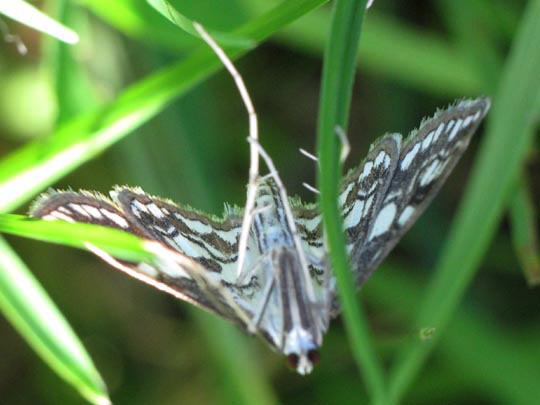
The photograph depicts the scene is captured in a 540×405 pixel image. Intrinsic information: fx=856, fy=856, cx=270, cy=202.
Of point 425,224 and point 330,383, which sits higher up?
point 425,224

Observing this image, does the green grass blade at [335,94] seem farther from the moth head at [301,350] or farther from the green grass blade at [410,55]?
the green grass blade at [410,55]

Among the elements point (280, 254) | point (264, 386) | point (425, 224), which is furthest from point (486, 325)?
point (280, 254)

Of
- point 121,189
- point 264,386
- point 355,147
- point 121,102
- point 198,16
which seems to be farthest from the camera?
point 355,147

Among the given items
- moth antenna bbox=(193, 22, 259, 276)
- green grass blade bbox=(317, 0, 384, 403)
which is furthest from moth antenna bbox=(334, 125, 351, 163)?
moth antenna bbox=(193, 22, 259, 276)

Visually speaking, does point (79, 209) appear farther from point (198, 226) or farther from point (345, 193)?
point (345, 193)

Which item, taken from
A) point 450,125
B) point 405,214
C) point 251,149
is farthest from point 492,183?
point 251,149

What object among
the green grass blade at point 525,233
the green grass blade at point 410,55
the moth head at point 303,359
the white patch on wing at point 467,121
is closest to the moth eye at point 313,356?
the moth head at point 303,359

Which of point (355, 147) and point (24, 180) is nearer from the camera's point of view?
point (24, 180)

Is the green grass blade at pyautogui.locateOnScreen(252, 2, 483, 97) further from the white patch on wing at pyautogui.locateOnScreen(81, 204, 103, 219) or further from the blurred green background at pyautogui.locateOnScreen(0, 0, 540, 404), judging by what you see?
the white patch on wing at pyautogui.locateOnScreen(81, 204, 103, 219)

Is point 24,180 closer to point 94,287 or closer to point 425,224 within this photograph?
point 94,287
